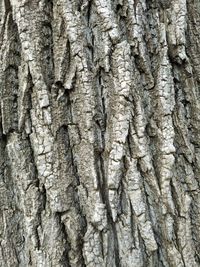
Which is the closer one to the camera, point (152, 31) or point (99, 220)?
point (99, 220)

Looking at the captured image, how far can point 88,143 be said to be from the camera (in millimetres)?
1034

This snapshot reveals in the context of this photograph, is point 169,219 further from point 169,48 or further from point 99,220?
point 169,48

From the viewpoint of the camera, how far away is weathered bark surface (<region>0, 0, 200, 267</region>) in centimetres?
103

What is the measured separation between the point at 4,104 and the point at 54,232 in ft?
1.33

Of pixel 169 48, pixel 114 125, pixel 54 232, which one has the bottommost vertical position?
pixel 54 232

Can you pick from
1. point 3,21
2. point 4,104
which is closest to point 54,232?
point 4,104

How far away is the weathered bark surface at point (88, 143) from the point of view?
3.37 ft

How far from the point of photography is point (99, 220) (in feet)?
3.31

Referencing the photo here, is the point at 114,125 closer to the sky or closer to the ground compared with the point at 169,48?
closer to the ground

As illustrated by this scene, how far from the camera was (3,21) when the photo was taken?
1.08 meters

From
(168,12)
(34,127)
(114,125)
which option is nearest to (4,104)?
(34,127)

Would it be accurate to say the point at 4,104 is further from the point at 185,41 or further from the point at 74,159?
the point at 185,41

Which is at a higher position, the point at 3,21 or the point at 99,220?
the point at 3,21

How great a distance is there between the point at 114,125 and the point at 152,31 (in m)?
0.33
